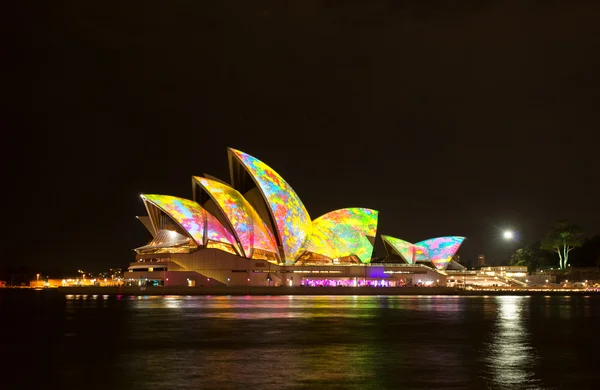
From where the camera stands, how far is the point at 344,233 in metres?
87.6

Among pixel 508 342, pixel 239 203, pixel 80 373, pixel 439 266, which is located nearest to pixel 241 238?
pixel 239 203

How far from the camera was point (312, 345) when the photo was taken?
23.5 metres

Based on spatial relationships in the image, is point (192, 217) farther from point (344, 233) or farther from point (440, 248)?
point (440, 248)

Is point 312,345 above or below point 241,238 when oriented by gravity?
below

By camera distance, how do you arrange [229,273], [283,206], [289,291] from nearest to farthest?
[283,206] → [229,273] → [289,291]

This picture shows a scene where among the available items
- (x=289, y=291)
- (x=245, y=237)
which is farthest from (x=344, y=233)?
(x=245, y=237)

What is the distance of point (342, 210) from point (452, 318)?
5132 centimetres

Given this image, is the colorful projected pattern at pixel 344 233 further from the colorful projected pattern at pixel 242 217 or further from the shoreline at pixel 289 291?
the colorful projected pattern at pixel 242 217

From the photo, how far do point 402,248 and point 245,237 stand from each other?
1064 inches

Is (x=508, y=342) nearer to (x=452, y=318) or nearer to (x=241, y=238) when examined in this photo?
(x=452, y=318)

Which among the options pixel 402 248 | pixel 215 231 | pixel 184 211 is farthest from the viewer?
pixel 402 248

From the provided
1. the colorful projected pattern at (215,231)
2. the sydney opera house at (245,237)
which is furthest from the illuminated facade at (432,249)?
the colorful projected pattern at (215,231)

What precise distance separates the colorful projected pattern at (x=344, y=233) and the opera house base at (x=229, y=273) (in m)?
1.85

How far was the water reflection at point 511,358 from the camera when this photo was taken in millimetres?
16656
